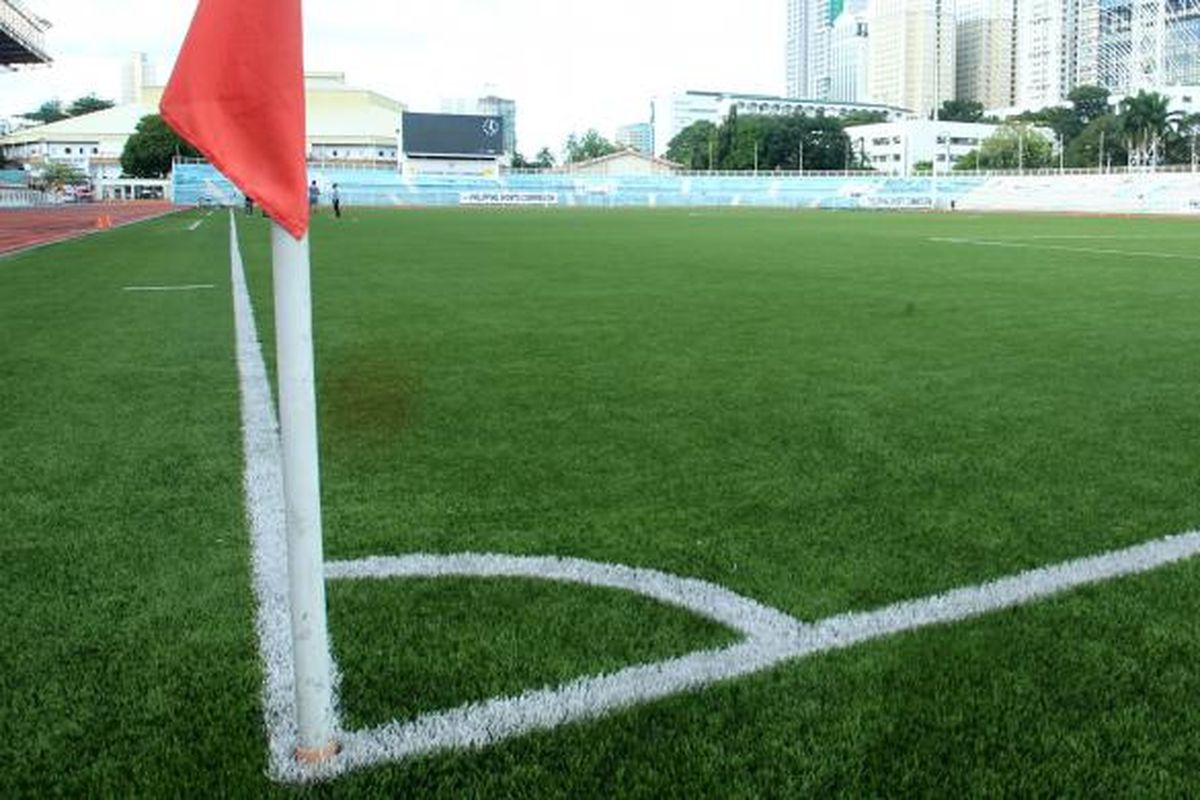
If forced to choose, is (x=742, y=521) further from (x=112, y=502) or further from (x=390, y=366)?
(x=390, y=366)

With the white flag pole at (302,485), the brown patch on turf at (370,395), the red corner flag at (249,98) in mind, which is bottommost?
the brown patch on turf at (370,395)

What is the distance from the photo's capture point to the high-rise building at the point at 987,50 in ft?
539

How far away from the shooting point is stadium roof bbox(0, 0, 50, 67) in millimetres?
44188

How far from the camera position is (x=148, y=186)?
356ft

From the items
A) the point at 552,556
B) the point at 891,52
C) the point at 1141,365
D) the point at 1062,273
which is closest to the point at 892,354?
the point at 1141,365

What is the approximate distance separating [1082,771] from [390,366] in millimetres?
6198

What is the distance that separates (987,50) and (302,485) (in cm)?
18202

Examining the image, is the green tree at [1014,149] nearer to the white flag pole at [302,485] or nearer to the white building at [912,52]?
the white building at [912,52]

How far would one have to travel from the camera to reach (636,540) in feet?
13.0

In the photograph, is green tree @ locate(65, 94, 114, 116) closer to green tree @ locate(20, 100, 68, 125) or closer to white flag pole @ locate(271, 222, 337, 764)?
green tree @ locate(20, 100, 68, 125)

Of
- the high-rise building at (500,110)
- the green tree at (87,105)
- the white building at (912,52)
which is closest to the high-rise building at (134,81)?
the green tree at (87,105)

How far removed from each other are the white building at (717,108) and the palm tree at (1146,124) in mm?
71480

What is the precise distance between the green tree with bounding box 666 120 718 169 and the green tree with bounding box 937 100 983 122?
35.2 meters

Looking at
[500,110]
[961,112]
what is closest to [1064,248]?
[961,112]
